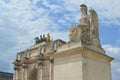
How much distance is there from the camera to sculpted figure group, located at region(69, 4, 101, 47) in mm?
12086

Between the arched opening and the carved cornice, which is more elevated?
the arched opening

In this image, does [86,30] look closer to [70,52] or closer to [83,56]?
[70,52]

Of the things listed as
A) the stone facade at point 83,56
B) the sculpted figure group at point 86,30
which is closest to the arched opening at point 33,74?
the stone facade at point 83,56

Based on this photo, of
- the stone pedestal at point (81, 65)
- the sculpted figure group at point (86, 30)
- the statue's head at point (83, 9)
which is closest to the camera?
the stone pedestal at point (81, 65)

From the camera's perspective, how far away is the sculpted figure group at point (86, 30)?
1209cm

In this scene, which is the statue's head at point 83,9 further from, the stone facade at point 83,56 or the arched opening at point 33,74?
the arched opening at point 33,74

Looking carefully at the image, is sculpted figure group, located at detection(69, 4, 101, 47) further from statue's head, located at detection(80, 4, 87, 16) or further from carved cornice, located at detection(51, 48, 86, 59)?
carved cornice, located at detection(51, 48, 86, 59)

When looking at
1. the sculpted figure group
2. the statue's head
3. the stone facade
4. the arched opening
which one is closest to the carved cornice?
the stone facade

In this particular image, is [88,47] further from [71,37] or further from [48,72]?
[48,72]

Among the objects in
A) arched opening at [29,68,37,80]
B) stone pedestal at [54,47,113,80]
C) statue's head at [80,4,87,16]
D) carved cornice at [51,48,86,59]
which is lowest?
stone pedestal at [54,47,113,80]

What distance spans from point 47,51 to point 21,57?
5.27 metres

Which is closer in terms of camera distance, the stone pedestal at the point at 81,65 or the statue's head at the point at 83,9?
the stone pedestal at the point at 81,65

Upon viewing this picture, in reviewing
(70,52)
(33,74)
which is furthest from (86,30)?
(33,74)

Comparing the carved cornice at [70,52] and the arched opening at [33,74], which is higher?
the arched opening at [33,74]
